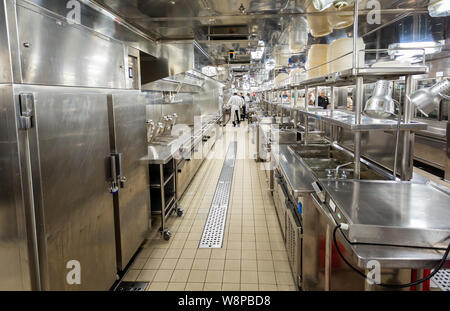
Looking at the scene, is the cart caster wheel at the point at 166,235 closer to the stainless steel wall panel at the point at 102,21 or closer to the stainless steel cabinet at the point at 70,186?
the stainless steel cabinet at the point at 70,186

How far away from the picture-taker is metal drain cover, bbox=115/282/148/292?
2.50 meters

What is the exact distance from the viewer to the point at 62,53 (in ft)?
5.98

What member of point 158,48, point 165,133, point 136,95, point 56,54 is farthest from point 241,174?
point 56,54

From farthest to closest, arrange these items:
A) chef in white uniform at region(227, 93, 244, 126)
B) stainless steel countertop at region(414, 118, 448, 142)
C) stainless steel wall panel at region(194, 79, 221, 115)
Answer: chef in white uniform at region(227, 93, 244, 126)
stainless steel wall panel at region(194, 79, 221, 115)
stainless steel countertop at region(414, 118, 448, 142)

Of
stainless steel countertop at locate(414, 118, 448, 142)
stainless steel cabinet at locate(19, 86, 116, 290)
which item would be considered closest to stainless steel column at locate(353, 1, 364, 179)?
stainless steel cabinet at locate(19, 86, 116, 290)

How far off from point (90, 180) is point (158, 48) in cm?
264

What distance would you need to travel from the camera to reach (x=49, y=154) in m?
1.65

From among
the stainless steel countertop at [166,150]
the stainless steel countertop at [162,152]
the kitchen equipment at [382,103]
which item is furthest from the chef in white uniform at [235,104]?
the kitchen equipment at [382,103]

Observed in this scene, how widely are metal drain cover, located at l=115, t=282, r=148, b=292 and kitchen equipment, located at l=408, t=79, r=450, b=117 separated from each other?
224cm

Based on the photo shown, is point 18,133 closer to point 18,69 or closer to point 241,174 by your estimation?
point 18,69

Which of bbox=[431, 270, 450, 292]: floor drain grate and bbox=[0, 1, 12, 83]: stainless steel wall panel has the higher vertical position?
bbox=[0, 1, 12, 83]: stainless steel wall panel

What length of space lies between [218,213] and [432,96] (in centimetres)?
303

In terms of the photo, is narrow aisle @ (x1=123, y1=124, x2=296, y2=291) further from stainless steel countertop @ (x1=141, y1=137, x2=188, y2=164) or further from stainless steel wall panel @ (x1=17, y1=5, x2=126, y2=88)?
stainless steel wall panel @ (x1=17, y1=5, x2=126, y2=88)

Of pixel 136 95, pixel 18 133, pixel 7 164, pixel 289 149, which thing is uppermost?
pixel 136 95
